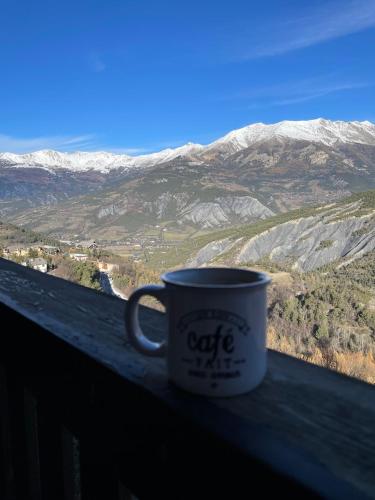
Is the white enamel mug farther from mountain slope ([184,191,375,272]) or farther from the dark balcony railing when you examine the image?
mountain slope ([184,191,375,272])

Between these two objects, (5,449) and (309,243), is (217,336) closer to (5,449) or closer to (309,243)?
(5,449)

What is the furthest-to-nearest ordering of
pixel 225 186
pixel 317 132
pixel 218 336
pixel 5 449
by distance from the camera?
pixel 317 132
pixel 225 186
pixel 5 449
pixel 218 336

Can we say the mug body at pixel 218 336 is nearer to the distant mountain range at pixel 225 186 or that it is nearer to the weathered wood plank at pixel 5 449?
the weathered wood plank at pixel 5 449

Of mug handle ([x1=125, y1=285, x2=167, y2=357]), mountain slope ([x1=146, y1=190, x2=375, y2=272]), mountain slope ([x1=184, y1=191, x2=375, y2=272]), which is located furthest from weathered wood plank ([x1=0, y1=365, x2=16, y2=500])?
mountain slope ([x1=146, y1=190, x2=375, y2=272])

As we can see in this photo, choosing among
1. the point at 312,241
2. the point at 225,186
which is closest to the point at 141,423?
the point at 312,241

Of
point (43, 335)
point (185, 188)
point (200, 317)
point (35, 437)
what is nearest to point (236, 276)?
point (200, 317)

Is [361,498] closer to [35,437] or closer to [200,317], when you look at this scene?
[200,317]
